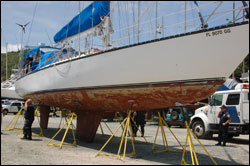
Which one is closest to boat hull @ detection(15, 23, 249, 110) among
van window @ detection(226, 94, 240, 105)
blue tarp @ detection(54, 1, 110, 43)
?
blue tarp @ detection(54, 1, 110, 43)

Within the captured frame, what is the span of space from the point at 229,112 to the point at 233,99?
513 mm

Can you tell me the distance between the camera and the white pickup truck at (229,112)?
29.8ft

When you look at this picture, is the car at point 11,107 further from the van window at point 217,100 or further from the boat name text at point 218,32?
the boat name text at point 218,32

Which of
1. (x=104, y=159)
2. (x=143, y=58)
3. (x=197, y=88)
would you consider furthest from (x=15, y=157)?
(x=197, y=88)

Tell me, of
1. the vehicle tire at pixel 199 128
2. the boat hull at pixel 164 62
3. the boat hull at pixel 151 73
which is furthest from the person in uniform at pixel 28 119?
the vehicle tire at pixel 199 128

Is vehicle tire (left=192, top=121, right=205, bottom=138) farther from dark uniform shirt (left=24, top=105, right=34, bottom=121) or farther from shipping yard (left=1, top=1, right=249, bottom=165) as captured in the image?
dark uniform shirt (left=24, top=105, right=34, bottom=121)

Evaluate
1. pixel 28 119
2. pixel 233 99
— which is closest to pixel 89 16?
pixel 28 119

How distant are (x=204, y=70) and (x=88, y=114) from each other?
4.07m

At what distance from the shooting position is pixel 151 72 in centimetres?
549

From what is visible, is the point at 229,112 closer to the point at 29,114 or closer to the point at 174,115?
the point at 29,114

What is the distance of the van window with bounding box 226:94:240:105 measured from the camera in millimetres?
9508

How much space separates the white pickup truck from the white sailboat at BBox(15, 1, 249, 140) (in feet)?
14.2

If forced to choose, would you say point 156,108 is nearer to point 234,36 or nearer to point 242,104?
point 234,36

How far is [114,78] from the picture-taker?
612cm
